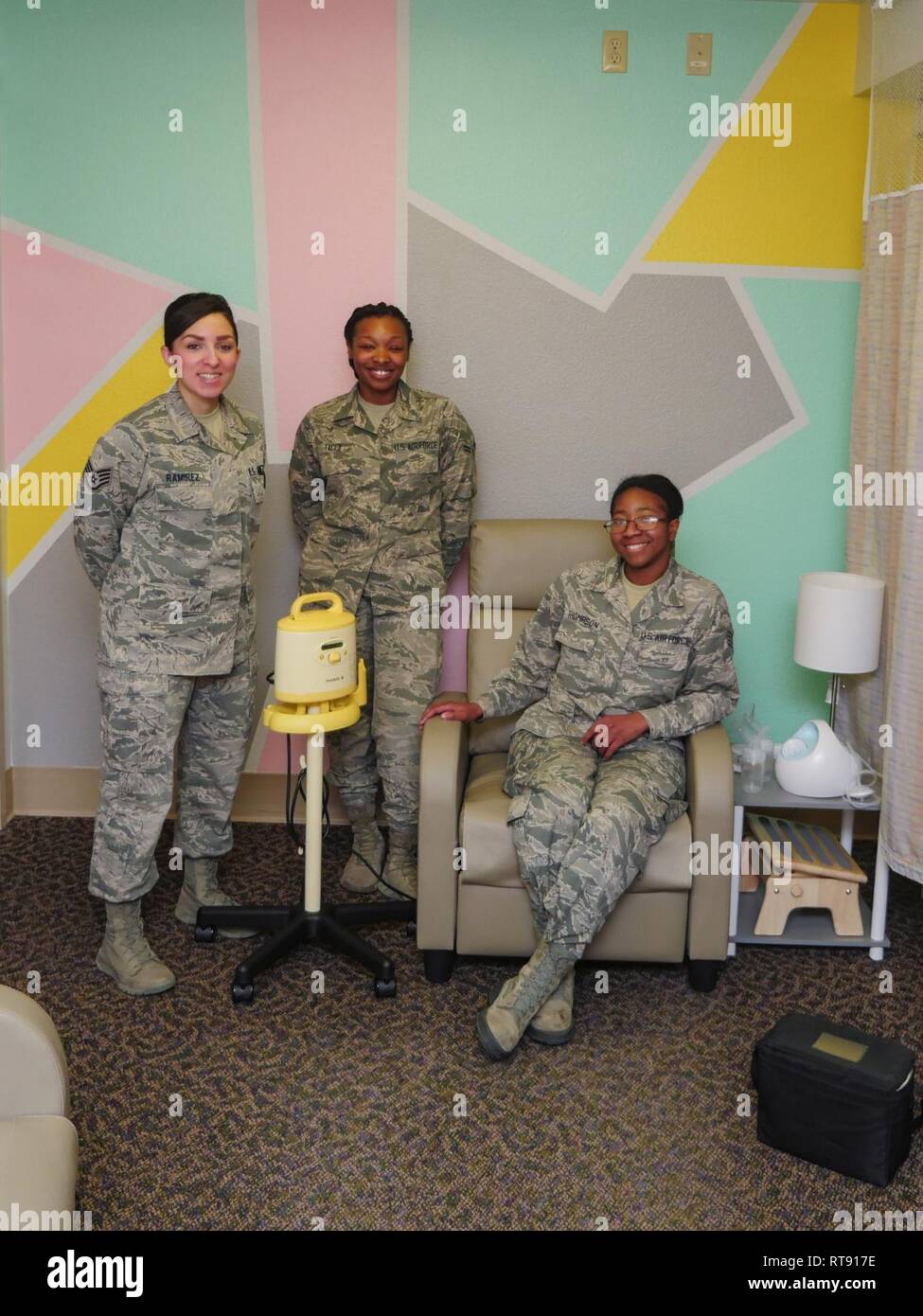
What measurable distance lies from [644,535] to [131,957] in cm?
157

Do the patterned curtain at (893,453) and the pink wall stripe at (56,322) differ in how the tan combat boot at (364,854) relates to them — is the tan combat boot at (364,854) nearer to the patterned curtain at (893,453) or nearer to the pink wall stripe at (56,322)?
the patterned curtain at (893,453)

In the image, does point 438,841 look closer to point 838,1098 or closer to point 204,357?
point 838,1098

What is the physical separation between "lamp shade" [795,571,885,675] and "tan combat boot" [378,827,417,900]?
3.84 feet

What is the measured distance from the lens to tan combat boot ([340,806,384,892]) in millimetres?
3576

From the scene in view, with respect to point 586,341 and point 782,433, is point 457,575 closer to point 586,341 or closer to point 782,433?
point 586,341

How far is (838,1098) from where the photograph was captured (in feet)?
7.71

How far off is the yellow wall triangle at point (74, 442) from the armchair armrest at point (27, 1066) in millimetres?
2317

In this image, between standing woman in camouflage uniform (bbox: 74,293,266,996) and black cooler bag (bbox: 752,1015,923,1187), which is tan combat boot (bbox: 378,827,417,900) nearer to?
standing woman in camouflage uniform (bbox: 74,293,266,996)

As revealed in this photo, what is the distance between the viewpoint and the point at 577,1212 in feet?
7.41

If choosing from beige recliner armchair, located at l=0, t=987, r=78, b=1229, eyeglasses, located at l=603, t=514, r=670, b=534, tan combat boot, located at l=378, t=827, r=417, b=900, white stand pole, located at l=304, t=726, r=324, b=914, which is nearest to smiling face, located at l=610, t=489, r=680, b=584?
eyeglasses, located at l=603, t=514, r=670, b=534

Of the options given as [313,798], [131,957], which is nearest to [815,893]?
[313,798]

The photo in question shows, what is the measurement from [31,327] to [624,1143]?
279 cm

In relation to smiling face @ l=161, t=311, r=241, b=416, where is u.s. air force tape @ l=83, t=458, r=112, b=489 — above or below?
below

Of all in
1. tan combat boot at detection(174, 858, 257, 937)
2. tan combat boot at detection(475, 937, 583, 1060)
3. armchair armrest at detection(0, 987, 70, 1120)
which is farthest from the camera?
tan combat boot at detection(174, 858, 257, 937)
